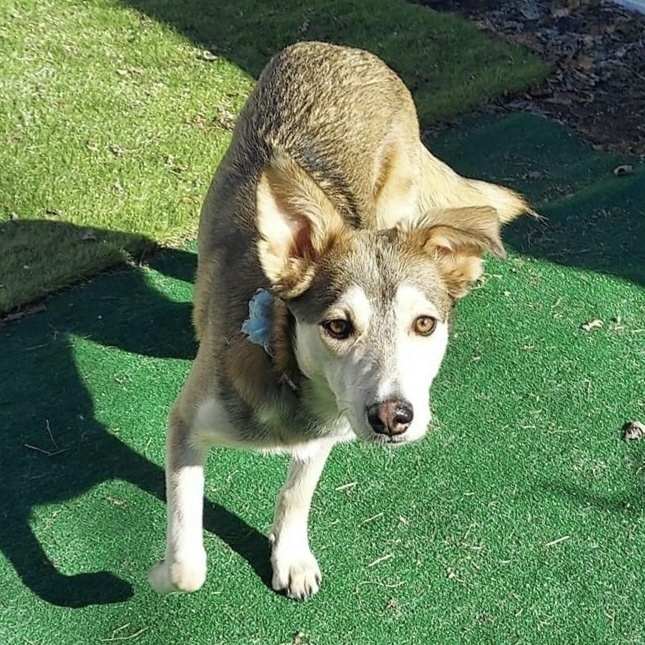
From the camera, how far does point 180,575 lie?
132 inches

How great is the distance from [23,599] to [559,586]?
2075 millimetres

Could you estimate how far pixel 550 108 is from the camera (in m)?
7.42

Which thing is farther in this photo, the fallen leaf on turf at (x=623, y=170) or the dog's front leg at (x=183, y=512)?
the fallen leaf on turf at (x=623, y=170)

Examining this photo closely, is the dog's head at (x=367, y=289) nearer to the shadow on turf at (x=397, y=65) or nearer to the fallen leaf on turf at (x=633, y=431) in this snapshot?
the fallen leaf on turf at (x=633, y=431)

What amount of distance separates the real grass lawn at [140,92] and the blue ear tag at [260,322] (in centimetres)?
229

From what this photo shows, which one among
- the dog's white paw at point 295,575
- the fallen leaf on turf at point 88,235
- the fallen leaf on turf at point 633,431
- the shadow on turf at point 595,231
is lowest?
the fallen leaf on turf at point 88,235

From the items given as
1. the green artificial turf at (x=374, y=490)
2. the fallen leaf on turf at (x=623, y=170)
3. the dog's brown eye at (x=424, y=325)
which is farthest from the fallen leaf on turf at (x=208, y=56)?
the dog's brown eye at (x=424, y=325)

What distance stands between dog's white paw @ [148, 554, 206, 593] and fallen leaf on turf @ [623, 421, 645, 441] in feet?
6.87

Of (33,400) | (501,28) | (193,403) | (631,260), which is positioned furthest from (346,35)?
(193,403)

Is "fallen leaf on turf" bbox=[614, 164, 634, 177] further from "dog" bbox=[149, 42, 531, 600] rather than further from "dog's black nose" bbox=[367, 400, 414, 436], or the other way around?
"dog's black nose" bbox=[367, 400, 414, 436]

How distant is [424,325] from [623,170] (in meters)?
3.95

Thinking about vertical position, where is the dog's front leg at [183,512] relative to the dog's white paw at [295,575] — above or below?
above

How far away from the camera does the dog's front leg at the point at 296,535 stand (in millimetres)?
3580

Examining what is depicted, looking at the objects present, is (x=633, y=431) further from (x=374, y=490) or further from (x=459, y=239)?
(x=459, y=239)
